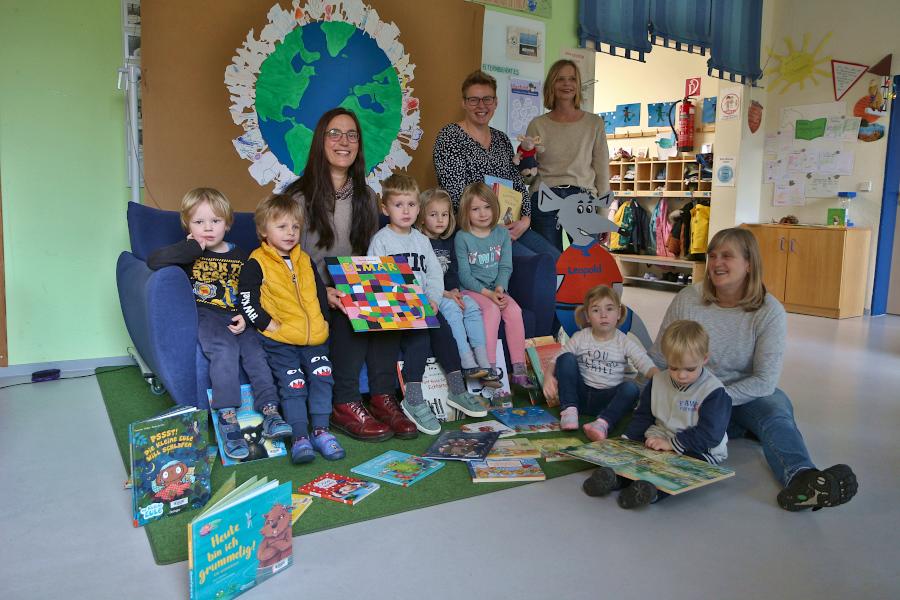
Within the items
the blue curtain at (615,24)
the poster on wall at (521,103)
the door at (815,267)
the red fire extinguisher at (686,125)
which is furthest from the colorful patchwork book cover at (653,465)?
the red fire extinguisher at (686,125)

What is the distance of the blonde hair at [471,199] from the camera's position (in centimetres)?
332

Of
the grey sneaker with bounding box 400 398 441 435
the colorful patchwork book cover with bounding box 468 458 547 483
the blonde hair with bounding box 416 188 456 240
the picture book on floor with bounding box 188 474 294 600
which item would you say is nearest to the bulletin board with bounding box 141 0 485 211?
the blonde hair with bounding box 416 188 456 240

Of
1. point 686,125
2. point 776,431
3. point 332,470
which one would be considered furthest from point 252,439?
point 686,125

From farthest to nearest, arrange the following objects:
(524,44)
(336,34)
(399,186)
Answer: (524,44) < (336,34) < (399,186)

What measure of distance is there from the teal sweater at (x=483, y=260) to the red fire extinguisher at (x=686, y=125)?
4578mm

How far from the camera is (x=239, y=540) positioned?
157cm

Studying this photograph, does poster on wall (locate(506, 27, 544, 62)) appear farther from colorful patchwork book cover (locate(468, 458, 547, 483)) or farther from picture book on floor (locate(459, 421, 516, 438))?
colorful patchwork book cover (locate(468, 458, 547, 483))

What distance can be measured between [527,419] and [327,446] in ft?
2.78

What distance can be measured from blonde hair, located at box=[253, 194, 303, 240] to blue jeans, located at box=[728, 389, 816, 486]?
1.74m

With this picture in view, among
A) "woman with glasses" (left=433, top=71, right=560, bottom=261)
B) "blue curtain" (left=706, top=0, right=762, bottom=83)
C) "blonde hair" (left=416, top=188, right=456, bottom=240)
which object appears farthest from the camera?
"blue curtain" (left=706, top=0, right=762, bottom=83)

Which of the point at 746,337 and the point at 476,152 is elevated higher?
the point at 476,152

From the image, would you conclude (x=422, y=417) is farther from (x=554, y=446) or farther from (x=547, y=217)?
(x=547, y=217)

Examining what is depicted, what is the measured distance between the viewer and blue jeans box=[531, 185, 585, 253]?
13.0 ft

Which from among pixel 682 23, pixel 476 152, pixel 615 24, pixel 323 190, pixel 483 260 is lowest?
pixel 483 260
